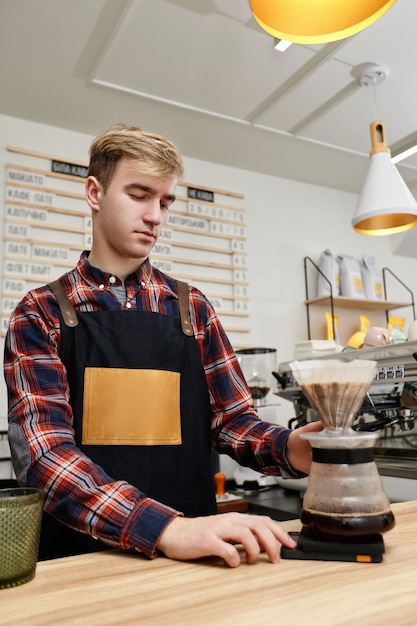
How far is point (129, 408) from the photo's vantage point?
119 centimetres

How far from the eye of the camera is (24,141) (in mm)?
3326

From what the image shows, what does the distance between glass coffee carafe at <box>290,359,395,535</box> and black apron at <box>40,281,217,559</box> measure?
47 centimetres

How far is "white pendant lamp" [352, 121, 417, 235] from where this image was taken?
8.39 ft

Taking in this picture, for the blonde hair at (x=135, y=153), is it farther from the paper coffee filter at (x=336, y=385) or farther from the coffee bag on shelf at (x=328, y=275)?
the coffee bag on shelf at (x=328, y=275)

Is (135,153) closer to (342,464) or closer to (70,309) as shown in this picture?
(70,309)

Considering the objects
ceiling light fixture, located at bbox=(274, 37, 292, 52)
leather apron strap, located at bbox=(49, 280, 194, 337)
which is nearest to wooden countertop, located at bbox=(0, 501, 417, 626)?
leather apron strap, located at bbox=(49, 280, 194, 337)

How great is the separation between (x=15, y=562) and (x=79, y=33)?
2.53 meters

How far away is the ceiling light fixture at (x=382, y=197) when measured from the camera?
256 cm

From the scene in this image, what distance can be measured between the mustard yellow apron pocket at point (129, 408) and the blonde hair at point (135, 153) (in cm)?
46

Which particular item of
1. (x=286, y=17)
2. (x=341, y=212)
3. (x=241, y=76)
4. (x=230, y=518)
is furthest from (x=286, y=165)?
(x=230, y=518)

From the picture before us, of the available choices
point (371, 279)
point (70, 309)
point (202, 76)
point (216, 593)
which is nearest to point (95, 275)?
point (70, 309)

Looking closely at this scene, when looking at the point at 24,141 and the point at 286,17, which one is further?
the point at 24,141

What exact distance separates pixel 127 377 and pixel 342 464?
583 millimetres

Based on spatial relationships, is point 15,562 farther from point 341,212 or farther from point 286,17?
point 341,212
